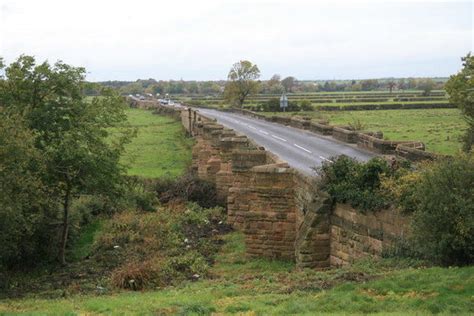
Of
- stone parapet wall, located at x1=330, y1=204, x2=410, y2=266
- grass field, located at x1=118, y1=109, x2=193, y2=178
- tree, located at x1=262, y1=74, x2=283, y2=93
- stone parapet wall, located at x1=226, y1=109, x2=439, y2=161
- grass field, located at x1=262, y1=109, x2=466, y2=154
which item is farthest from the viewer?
tree, located at x1=262, y1=74, x2=283, y2=93

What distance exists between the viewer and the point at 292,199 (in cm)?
1797

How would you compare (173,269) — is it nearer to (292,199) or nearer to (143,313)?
(292,199)

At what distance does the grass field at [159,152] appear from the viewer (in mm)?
33438

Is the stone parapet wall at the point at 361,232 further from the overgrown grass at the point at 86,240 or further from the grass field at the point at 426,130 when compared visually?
the grass field at the point at 426,130

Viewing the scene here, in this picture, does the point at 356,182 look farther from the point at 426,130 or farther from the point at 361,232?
the point at 426,130

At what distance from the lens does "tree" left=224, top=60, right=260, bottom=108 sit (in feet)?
285

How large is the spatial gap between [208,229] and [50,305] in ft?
38.3

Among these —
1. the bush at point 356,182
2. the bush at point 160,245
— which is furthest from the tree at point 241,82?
the bush at point 356,182

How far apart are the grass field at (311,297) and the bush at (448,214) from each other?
37cm

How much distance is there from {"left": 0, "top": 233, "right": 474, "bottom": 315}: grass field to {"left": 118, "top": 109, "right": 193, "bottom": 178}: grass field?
12626 millimetres

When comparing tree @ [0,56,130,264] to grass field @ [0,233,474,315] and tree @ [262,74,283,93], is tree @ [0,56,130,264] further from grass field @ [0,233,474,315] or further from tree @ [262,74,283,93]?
tree @ [262,74,283,93]

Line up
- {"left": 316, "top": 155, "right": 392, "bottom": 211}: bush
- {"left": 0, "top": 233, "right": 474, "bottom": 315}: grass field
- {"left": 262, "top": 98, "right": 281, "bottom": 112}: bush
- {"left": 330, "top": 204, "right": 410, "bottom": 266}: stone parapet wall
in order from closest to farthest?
{"left": 0, "top": 233, "right": 474, "bottom": 315}: grass field, {"left": 330, "top": 204, "right": 410, "bottom": 266}: stone parapet wall, {"left": 316, "top": 155, "right": 392, "bottom": 211}: bush, {"left": 262, "top": 98, "right": 281, "bottom": 112}: bush

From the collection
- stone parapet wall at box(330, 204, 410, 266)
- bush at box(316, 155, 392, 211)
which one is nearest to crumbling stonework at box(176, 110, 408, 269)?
stone parapet wall at box(330, 204, 410, 266)

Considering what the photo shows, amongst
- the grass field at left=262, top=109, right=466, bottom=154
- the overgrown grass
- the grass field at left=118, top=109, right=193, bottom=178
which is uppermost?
the grass field at left=262, top=109, right=466, bottom=154
